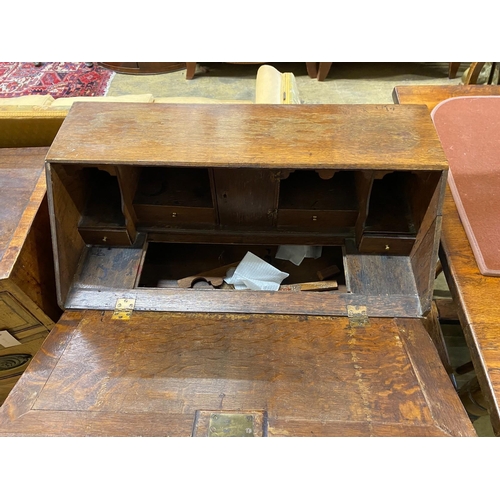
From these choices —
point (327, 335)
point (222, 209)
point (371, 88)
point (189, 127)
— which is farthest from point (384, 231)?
point (371, 88)

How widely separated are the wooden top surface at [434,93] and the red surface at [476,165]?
0.04m

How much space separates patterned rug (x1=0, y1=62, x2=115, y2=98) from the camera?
338cm

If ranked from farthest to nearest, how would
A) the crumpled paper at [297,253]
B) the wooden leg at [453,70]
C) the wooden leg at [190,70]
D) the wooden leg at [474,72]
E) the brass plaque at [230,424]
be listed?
the wooden leg at [190,70] → the wooden leg at [453,70] → the wooden leg at [474,72] → the crumpled paper at [297,253] → the brass plaque at [230,424]

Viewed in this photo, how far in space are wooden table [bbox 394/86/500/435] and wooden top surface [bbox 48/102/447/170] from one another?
271 millimetres

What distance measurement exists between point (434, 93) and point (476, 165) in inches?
15.5

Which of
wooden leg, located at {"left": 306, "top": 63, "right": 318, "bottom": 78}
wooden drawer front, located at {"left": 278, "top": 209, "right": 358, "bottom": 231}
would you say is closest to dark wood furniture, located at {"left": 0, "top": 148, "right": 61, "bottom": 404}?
→ wooden drawer front, located at {"left": 278, "top": 209, "right": 358, "bottom": 231}

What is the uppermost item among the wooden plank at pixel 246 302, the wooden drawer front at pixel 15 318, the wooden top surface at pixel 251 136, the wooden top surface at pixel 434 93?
the wooden top surface at pixel 251 136

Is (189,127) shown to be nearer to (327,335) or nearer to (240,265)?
(240,265)

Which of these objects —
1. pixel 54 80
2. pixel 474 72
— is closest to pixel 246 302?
pixel 474 72

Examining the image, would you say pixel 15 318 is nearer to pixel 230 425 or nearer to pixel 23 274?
pixel 23 274

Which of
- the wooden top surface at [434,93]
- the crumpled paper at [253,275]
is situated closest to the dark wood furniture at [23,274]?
the crumpled paper at [253,275]

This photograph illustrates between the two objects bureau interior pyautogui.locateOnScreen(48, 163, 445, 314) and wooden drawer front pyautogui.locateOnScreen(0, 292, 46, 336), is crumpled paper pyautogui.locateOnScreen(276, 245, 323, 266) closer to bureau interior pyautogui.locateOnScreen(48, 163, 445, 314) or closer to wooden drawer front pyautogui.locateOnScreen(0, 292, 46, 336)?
bureau interior pyautogui.locateOnScreen(48, 163, 445, 314)

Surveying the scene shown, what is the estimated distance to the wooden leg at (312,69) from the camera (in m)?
3.36

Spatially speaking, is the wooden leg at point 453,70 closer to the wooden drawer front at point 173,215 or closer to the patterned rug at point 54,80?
the patterned rug at point 54,80
